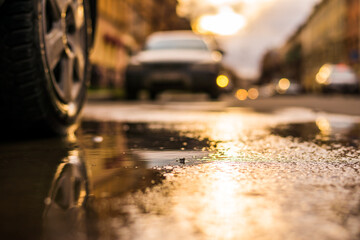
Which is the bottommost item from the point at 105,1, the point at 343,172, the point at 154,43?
the point at 343,172

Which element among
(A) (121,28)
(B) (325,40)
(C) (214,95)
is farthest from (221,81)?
(B) (325,40)

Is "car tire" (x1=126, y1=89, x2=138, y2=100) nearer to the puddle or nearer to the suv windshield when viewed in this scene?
the suv windshield

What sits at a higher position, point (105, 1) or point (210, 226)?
point (105, 1)

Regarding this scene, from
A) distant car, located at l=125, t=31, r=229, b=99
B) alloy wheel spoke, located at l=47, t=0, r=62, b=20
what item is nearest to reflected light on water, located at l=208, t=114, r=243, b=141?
alloy wheel spoke, located at l=47, t=0, r=62, b=20

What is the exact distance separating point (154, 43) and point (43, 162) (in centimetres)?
1040

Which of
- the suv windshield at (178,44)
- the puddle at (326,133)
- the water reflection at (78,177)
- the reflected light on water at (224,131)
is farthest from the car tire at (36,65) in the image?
the suv windshield at (178,44)

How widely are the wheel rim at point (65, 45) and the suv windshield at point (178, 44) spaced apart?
8.22m

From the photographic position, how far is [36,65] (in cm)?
361

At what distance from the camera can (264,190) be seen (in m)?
2.20

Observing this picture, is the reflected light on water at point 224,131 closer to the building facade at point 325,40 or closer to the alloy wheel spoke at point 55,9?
the alloy wheel spoke at point 55,9

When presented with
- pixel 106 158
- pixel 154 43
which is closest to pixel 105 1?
pixel 154 43

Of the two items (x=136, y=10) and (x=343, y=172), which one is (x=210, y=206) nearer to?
(x=343, y=172)

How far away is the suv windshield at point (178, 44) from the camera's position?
12852 mm

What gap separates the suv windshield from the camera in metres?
12.9
